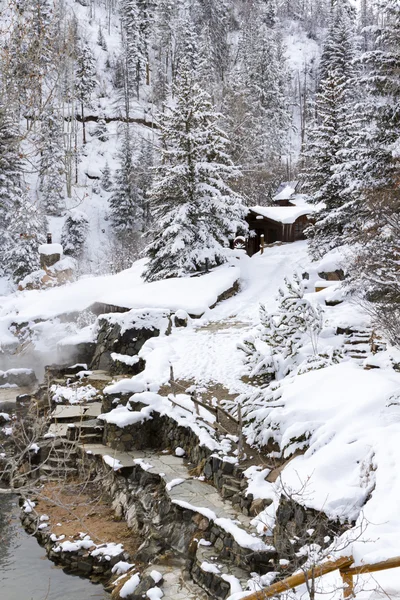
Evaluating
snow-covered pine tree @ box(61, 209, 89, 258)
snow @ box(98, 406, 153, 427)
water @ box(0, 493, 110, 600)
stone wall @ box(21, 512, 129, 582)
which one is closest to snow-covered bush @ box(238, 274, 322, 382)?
snow @ box(98, 406, 153, 427)

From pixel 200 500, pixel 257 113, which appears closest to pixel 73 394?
pixel 200 500

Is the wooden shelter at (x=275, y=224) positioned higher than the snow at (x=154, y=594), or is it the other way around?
the wooden shelter at (x=275, y=224)

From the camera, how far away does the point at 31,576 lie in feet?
34.4

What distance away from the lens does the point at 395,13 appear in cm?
1496

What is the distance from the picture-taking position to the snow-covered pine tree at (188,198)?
81.9ft

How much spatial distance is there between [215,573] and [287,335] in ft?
22.2

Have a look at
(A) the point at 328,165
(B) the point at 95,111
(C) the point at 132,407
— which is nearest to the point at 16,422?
(C) the point at 132,407

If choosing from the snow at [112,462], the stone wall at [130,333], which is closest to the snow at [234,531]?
the snow at [112,462]

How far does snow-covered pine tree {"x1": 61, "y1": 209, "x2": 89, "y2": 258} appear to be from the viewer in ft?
145

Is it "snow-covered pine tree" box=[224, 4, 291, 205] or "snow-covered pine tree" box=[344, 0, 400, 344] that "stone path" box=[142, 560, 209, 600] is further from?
"snow-covered pine tree" box=[224, 4, 291, 205]

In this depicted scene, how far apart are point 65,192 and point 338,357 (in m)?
42.6

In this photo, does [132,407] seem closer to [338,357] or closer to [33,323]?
[338,357]

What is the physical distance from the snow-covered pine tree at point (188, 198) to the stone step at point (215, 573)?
16707mm

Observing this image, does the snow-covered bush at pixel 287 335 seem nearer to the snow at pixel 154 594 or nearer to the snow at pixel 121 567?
the snow at pixel 121 567
